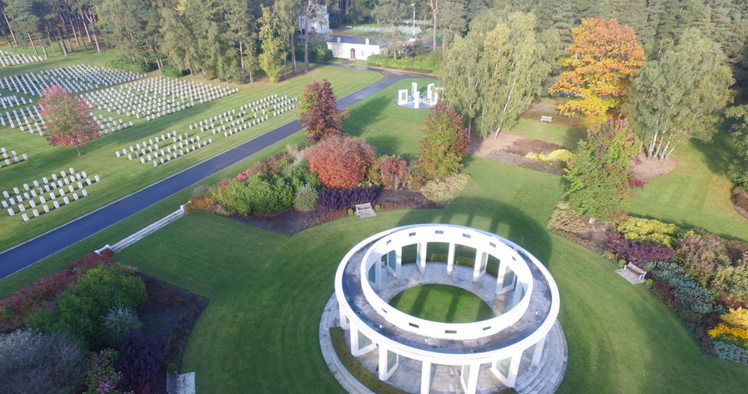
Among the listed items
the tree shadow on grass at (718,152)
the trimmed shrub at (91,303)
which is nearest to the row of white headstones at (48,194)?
the trimmed shrub at (91,303)

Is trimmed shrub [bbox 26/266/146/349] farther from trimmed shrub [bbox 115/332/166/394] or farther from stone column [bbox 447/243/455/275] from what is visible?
stone column [bbox 447/243/455/275]

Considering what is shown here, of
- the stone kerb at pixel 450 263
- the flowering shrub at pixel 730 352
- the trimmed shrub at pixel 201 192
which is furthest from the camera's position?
the trimmed shrub at pixel 201 192

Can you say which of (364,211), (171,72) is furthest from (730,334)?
(171,72)

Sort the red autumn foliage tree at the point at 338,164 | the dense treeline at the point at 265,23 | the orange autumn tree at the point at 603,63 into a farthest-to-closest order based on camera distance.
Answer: the dense treeline at the point at 265,23, the orange autumn tree at the point at 603,63, the red autumn foliage tree at the point at 338,164

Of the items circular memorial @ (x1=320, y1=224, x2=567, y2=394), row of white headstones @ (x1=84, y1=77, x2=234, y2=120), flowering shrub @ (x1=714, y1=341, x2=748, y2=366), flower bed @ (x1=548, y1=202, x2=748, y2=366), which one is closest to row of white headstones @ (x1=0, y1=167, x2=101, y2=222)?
row of white headstones @ (x1=84, y1=77, x2=234, y2=120)

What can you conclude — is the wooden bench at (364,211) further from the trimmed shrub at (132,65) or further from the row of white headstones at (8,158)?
the trimmed shrub at (132,65)

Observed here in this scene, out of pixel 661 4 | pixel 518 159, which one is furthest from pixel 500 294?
pixel 661 4
